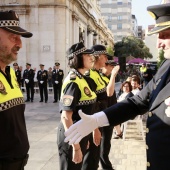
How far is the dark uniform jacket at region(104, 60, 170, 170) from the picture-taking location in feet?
6.43

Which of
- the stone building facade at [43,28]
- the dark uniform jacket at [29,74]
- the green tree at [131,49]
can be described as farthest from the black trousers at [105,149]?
the green tree at [131,49]

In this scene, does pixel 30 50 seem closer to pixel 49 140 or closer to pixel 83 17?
pixel 83 17

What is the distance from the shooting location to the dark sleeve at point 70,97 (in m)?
3.15

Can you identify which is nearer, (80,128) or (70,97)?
(80,128)

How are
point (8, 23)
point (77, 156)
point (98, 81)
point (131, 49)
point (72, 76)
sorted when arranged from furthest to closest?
1. point (131, 49)
2. point (98, 81)
3. point (72, 76)
4. point (77, 156)
5. point (8, 23)

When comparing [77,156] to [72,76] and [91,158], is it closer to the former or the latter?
[72,76]

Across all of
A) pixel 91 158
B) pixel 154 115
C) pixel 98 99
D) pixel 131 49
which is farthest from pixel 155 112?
pixel 131 49

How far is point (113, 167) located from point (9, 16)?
11.3 feet

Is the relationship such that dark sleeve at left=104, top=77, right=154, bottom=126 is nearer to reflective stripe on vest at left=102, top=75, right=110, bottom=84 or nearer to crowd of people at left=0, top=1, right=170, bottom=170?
crowd of people at left=0, top=1, right=170, bottom=170

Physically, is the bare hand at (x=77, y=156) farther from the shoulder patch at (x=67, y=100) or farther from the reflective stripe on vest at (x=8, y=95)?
the reflective stripe on vest at (x=8, y=95)

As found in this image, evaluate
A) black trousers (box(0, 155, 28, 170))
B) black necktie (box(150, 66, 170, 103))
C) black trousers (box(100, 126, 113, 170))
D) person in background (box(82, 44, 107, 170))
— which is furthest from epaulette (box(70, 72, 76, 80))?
black trousers (box(100, 126, 113, 170))

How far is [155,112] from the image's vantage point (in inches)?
80.1

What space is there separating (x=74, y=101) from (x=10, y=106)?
2.94ft

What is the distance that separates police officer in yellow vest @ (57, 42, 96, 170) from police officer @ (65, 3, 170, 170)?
40.7 inches
